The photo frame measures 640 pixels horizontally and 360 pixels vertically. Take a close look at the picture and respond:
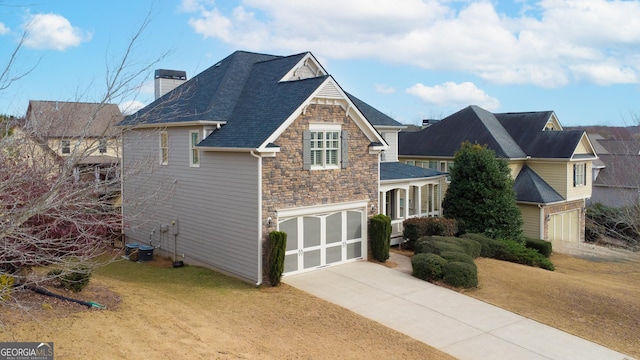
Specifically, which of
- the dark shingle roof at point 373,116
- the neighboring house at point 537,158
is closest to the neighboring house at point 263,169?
the dark shingle roof at point 373,116

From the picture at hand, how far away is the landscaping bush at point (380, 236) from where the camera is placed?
62.5ft

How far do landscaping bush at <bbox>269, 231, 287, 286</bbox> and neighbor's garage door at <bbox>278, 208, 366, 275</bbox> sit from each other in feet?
2.87

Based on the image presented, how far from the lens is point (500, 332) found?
13016mm

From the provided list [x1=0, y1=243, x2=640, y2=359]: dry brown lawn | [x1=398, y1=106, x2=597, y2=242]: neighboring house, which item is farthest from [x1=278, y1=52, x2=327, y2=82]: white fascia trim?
[x1=398, y1=106, x2=597, y2=242]: neighboring house

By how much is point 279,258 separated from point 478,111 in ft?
77.6

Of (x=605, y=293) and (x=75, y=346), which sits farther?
(x=605, y=293)

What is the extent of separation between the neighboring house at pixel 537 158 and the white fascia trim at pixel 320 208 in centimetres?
1345

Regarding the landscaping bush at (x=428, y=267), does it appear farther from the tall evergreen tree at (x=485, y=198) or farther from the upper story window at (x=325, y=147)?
the tall evergreen tree at (x=485, y=198)

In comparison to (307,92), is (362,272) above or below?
below

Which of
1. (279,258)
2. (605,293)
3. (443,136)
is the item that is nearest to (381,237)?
(279,258)

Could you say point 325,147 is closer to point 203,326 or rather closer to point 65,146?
point 203,326

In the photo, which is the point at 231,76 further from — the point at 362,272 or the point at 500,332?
the point at 500,332

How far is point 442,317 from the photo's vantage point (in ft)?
45.2

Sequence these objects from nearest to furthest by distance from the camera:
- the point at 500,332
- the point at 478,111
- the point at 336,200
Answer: the point at 500,332 < the point at 336,200 < the point at 478,111
